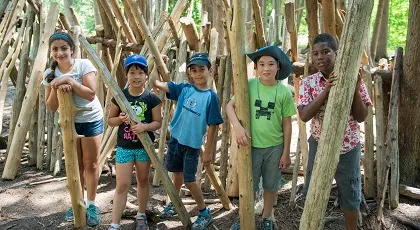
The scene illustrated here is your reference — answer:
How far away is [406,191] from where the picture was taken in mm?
3742

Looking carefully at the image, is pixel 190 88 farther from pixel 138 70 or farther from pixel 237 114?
pixel 237 114

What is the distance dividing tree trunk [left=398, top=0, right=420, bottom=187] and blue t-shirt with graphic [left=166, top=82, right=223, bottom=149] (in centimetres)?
188

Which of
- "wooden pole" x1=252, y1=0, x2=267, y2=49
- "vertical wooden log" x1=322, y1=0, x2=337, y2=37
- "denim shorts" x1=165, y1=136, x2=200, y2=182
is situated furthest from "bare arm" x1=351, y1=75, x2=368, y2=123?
"wooden pole" x1=252, y1=0, x2=267, y2=49

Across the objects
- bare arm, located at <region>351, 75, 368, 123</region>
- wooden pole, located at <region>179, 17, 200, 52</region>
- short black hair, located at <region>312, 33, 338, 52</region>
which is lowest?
bare arm, located at <region>351, 75, 368, 123</region>

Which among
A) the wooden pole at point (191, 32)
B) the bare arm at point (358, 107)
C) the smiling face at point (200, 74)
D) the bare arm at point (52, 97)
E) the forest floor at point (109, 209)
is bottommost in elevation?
the forest floor at point (109, 209)

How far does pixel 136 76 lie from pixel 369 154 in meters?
2.25

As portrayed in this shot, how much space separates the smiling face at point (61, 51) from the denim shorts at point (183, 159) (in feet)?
3.35

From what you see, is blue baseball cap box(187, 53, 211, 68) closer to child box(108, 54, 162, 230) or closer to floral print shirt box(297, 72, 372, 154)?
child box(108, 54, 162, 230)

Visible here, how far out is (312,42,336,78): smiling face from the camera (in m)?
2.51

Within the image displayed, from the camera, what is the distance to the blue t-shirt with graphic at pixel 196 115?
9.91ft

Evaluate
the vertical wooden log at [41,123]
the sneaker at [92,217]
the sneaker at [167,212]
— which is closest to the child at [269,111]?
the sneaker at [167,212]

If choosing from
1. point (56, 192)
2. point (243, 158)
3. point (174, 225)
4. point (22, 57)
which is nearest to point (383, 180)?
point (243, 158)

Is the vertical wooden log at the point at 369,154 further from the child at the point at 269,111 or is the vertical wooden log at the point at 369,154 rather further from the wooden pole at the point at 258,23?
→ the child at the point at 269,111

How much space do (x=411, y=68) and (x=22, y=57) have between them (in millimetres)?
4361
